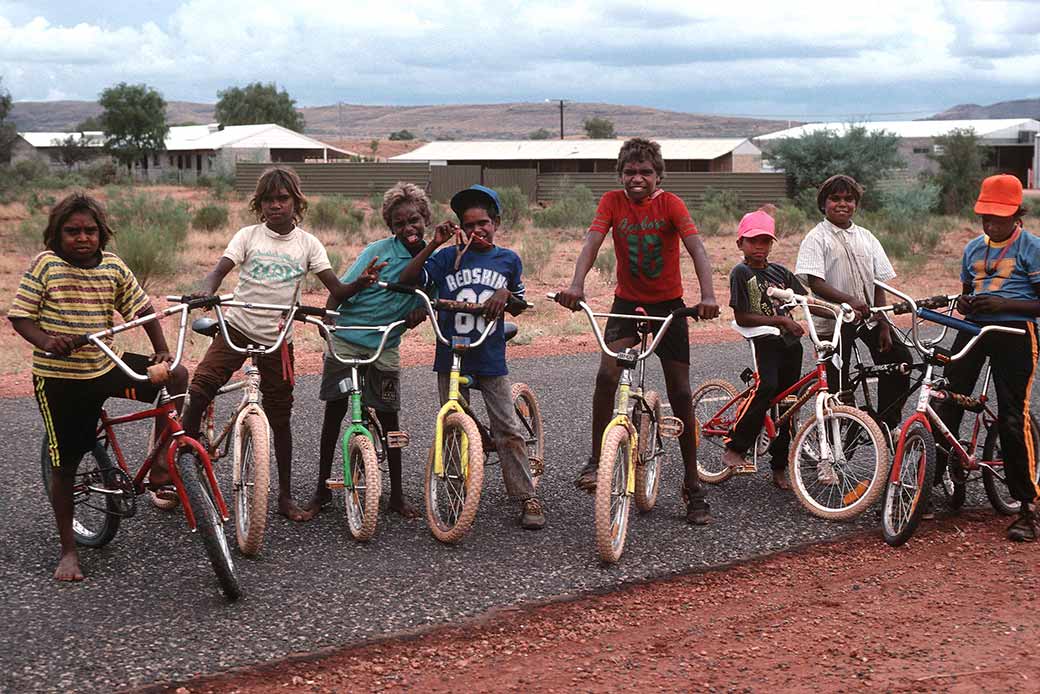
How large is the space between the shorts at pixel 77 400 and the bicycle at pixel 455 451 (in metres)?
1.21

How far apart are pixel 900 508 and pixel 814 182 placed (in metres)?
40.3

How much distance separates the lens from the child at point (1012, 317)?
225 inches

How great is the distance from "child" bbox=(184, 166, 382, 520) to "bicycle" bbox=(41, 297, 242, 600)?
60cm

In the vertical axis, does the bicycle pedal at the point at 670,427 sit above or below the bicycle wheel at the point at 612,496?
above

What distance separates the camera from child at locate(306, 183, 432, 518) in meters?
5.79

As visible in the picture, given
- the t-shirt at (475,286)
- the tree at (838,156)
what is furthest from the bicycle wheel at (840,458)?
the tree at (838,156)

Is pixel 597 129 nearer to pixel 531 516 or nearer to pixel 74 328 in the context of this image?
pixel 531 516

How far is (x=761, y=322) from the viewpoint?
6164 mm

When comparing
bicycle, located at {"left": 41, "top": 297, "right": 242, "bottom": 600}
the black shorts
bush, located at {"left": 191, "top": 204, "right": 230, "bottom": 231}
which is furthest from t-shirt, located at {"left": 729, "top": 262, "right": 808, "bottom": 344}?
bush, located at {"left": 191, "top": 204, "right": 230, "bottom": 231}

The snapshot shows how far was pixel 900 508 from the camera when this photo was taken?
221 inches

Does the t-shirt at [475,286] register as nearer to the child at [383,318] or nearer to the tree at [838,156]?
the child at [383,318]

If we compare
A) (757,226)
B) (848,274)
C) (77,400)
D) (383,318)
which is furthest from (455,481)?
(848,274)

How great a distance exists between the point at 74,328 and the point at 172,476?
Answer: 78 centimetres

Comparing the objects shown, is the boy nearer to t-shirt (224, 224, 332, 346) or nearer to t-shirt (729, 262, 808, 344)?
t-shirt (729, 262, 808, 344)
